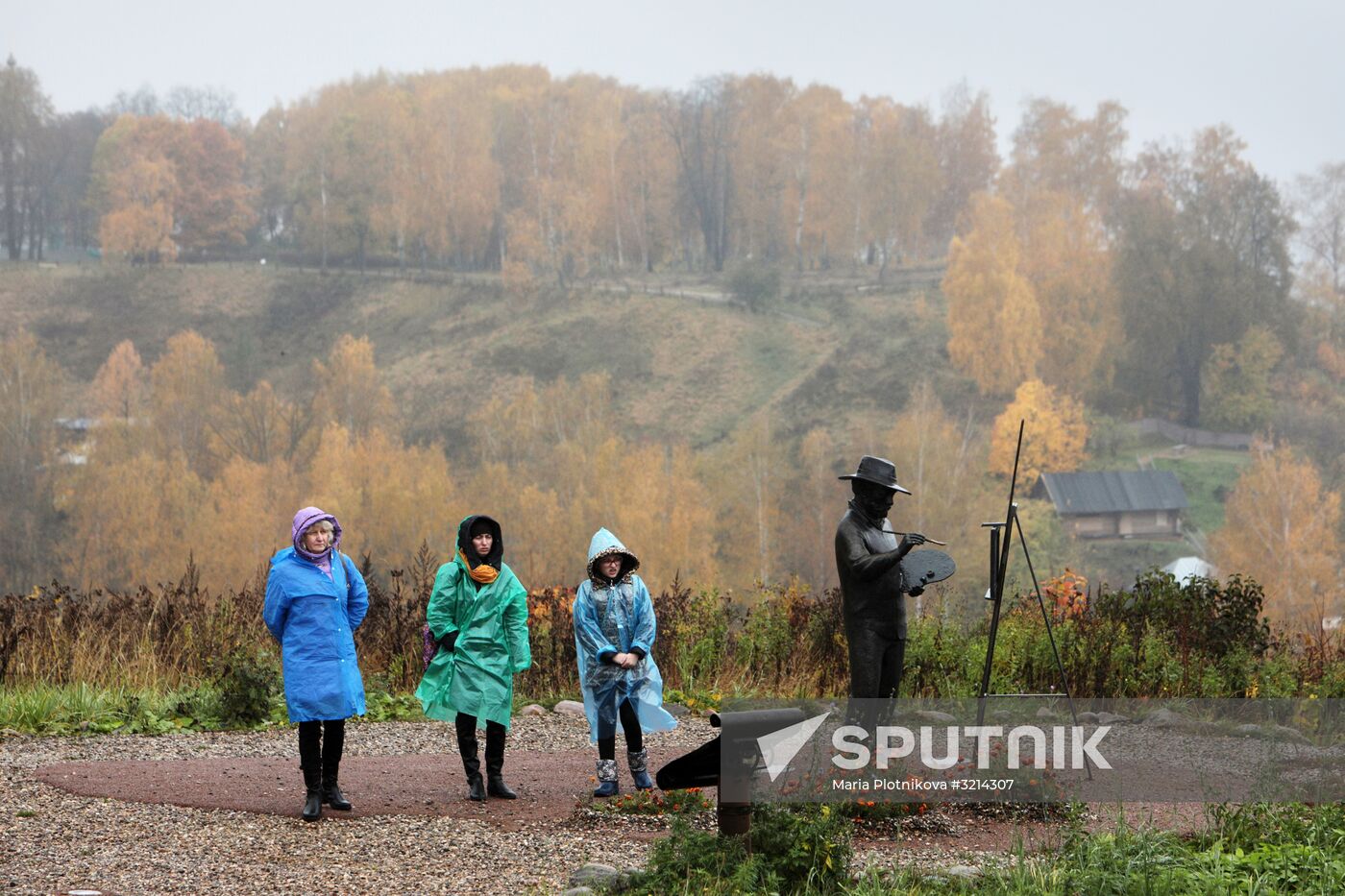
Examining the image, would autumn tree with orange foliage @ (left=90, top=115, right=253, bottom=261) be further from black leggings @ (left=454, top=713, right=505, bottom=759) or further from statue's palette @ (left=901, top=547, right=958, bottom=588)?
statue's palette @ (left=901, top=547, right=958, bottom=588)

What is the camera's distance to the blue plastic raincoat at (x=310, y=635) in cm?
644

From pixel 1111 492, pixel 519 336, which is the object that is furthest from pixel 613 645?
pixel 519 336

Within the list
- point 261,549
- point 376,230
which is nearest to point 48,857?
point 261,549

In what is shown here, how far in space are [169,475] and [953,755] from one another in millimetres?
60847

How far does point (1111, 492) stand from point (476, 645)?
175 ft

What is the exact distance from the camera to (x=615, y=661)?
6.89 m

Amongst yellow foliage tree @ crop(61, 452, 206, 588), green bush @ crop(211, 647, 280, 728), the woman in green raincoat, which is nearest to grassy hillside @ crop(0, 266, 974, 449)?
yellow foliage tree @ crop(61, 452, 206, 588)

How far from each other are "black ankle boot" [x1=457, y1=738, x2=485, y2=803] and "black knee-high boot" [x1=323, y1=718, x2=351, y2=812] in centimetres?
64

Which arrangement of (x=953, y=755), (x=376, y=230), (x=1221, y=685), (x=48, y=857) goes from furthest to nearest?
(x=376, y=230) < (x=1221, y=685) < (x=953, y=755) < (x=48, y=857)

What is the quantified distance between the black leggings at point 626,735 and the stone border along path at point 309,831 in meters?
0.32

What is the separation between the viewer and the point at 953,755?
7.20 metres

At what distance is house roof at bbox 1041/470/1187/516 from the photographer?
5559cm

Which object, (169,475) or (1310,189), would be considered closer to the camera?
(169,475)

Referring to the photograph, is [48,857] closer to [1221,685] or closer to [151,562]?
[1221,685]
